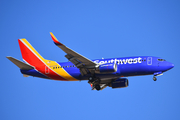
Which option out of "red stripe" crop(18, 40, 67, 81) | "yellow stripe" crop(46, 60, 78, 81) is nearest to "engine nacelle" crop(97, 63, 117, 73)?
"yellow stripe" crop(46, 60, 78, 81)

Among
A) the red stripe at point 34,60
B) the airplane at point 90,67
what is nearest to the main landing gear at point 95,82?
the airplane at point 90,67

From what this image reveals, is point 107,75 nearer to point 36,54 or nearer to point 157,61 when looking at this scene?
point 157,61

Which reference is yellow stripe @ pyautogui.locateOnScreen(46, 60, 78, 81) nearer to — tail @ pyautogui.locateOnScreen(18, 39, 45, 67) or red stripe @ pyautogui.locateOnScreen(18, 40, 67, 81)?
red stripe @ pyautogui.locateOnScreen(18, 40, 67, 81)

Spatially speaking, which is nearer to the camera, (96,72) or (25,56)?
(96,72)

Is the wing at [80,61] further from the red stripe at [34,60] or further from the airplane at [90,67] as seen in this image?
the red stripe at [34,60]

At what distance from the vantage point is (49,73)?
159ft

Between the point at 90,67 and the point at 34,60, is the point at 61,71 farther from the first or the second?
the point at 34,60

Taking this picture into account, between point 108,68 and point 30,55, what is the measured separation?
613 inches

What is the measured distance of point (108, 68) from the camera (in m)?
43.8

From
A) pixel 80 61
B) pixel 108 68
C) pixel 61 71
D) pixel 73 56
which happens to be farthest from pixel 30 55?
pixel 108 68

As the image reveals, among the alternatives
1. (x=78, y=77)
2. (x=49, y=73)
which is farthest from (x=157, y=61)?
(x=49, y=73)

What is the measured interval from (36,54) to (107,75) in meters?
14.1

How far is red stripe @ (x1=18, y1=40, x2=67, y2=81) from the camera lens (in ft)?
159

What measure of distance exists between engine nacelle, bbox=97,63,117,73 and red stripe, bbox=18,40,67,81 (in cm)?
789
